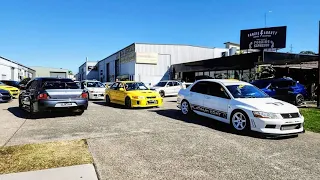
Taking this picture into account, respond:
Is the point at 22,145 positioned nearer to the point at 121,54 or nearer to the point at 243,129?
the point at 243,129

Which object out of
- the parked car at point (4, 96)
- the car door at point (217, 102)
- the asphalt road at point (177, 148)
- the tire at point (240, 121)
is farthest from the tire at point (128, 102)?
the parked car at point (4, 96)

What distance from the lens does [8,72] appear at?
45.0 meters

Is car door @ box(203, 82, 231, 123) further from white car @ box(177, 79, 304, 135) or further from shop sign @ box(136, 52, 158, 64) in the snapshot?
shop sign @ box(136, 52, 158, 64)

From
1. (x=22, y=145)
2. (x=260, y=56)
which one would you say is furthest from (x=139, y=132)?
(x=260, y=56)

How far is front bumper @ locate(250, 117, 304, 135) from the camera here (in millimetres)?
6652

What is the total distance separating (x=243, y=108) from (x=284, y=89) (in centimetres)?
875

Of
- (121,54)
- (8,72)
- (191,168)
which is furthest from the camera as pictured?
(121,54)

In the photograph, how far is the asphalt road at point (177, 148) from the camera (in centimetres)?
428

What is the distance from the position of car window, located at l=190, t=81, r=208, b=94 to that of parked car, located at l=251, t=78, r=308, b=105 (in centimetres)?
625

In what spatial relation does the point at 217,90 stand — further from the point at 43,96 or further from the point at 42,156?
the point at 43,96

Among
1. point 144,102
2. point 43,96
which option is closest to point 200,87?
point 144,102

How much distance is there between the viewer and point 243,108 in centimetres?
722

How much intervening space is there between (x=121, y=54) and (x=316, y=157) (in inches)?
1972

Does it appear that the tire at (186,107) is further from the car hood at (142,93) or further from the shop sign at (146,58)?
the shop sign at (146,58)
